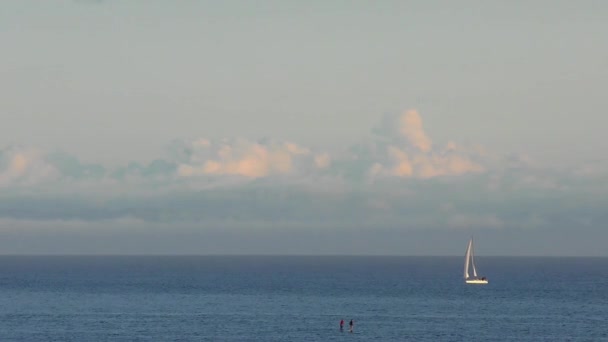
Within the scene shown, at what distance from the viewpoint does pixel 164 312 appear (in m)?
188

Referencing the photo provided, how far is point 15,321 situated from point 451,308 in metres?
90.7

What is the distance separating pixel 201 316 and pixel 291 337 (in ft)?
121

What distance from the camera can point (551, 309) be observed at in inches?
7785

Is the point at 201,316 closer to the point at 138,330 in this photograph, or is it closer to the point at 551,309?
the point at 138,330

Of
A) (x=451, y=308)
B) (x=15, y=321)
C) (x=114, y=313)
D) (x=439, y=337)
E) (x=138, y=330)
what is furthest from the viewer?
(x=451, y=308)

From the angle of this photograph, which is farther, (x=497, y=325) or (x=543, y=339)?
(x=497, y=325)

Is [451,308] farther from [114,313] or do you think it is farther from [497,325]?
[114,313]

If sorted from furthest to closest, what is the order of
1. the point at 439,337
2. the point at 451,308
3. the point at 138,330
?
the point at 451,308 < the point at 138,330 < the point at 439,337

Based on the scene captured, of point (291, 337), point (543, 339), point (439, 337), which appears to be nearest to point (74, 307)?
A: point (291, 337)

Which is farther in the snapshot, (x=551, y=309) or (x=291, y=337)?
(x=551, y=309)

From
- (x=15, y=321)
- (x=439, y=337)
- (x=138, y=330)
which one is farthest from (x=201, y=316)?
(x=439, y=337)

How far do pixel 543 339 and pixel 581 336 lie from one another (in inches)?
346

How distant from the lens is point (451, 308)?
19688 centimetres

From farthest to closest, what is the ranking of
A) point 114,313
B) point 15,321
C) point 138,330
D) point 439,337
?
point 114,313 < point 15,321 < point 138,330 < point 439,337
